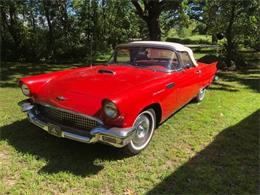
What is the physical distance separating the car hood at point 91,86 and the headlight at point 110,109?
0.29 ft

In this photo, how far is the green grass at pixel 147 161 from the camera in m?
3.72

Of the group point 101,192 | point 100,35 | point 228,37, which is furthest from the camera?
point 100,35

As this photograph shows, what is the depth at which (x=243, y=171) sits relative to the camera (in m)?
4.18

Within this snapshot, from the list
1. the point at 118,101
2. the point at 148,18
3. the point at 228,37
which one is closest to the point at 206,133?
the point at 118,101

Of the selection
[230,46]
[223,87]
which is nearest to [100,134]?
[223,87]

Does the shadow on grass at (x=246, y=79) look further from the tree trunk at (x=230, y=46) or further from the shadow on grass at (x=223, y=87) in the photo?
the tree trunk at (x=230, y=46)

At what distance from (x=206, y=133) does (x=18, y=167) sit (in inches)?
121

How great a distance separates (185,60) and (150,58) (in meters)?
0.82

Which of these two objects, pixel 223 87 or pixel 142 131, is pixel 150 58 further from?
pixel 223 87

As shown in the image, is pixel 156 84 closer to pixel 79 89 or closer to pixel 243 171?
pixel 79 89

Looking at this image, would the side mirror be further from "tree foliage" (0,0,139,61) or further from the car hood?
the car hood

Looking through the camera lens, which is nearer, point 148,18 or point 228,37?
point 148,18

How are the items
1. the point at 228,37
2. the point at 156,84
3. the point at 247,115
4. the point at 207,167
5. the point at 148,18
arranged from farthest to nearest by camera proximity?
the point at 228,37
the point at 148,18
the point at 247,115
the point at 156,84
the point at 207,167

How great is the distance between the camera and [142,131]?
15.1 feet
